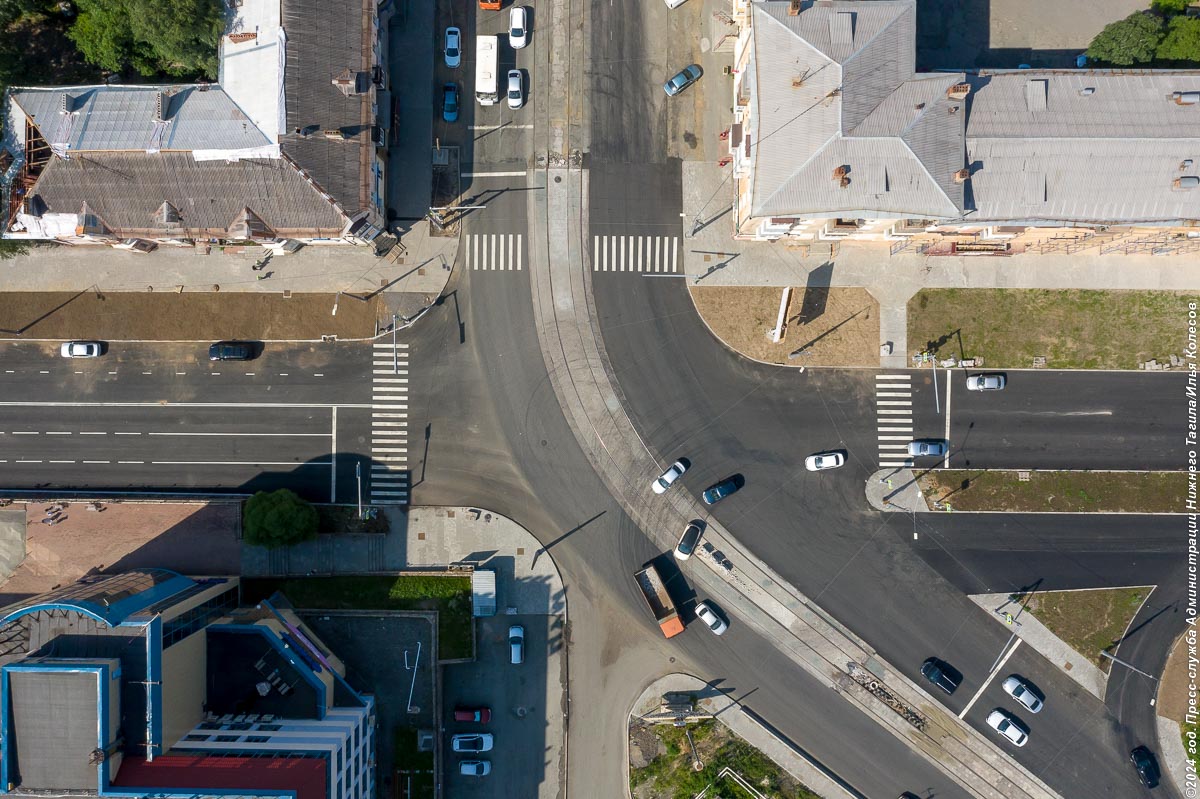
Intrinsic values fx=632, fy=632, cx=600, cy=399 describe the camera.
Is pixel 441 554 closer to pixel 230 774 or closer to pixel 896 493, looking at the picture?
pixel 230 774

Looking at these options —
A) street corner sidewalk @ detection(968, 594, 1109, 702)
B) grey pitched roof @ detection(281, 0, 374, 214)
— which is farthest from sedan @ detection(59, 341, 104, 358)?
street corner sidewalk @ detection(968, 594, 1109, 702)

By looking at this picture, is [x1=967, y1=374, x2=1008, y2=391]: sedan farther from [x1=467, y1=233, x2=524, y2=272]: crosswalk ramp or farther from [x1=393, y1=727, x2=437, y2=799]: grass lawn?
[x1=393, y1=727, x2=437, y2=799]: grass lawn

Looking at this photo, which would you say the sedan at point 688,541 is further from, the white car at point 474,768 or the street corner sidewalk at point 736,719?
the white car at point 474,768

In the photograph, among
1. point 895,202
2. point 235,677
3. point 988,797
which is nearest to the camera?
point 895,202

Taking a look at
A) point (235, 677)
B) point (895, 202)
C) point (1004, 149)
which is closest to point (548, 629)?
point (235, 677)

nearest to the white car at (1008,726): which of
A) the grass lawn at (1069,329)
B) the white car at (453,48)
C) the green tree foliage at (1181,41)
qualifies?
the grass lawn at (1069,329)

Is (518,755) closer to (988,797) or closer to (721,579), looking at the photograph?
(721,579)

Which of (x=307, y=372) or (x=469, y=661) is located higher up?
(x=307, y=372)
